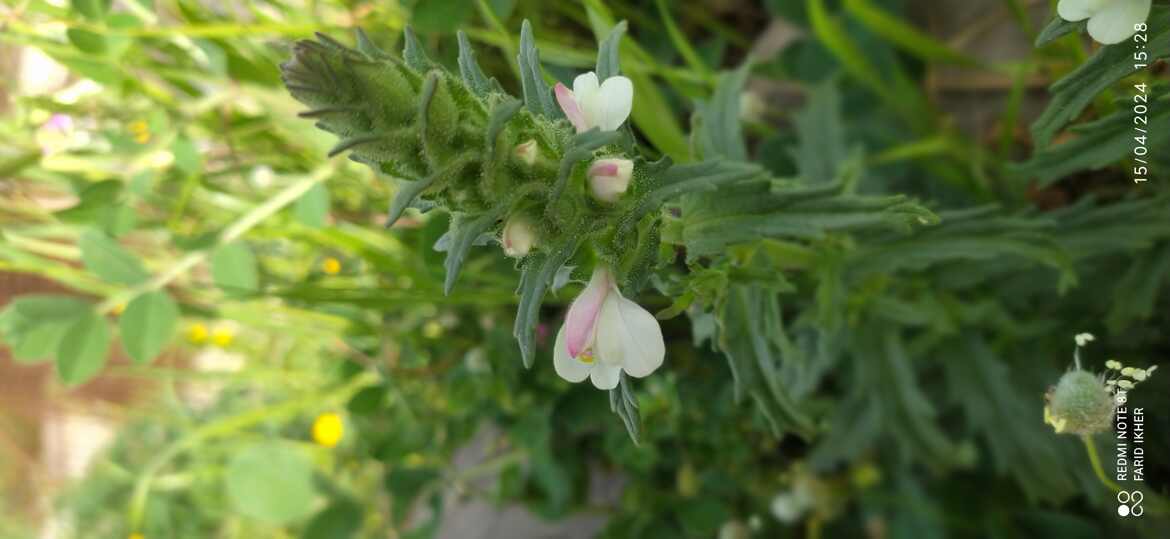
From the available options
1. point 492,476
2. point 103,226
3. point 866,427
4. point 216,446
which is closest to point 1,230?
point 103,226

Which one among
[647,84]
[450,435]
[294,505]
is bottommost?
[294,505]

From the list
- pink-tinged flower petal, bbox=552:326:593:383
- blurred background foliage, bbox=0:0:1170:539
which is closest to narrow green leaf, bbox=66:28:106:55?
blurred background foliage, bbox=0:0:1170:539

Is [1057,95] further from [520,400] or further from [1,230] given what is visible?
[1,230]

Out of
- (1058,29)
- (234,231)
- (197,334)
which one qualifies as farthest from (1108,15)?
(197,334)

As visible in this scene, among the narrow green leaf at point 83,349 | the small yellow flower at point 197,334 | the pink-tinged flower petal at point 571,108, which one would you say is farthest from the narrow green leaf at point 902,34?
the small yellow flower at point 197,334

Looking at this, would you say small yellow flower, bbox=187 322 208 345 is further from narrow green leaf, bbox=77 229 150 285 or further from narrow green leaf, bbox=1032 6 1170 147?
narrow green leaf, bbox=1032 6 1170 147

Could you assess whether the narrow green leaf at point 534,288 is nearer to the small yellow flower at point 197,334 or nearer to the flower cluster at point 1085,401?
the flower cluster at point 1085,401
